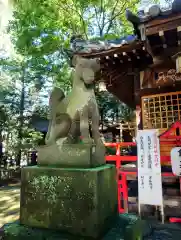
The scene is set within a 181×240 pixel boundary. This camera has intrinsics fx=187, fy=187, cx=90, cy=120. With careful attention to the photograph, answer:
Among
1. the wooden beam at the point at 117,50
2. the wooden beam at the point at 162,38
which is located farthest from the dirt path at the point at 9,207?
the wooden beam at the point at 162,38

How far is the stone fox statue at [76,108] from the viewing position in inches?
86.0

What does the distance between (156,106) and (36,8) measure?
7.61m

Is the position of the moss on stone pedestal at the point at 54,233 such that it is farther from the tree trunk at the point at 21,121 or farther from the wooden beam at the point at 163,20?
the tree trunk at the point at 21,121

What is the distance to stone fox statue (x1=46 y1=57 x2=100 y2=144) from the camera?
7.17ft

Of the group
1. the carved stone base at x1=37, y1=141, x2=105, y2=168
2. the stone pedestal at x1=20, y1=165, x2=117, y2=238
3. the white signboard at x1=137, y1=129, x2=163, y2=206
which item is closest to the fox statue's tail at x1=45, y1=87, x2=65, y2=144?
the carved stone base at x1=37, y1=141, x2=105, y2=168

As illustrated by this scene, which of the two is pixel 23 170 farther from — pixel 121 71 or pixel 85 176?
pixel 121 71

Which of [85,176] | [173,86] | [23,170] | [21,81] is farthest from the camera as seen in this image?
[21,81]

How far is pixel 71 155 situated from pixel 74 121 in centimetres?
44

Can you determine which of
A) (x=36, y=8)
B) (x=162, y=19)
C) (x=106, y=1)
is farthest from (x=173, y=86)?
(x=106, y=1)

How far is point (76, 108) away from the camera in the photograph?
7.18ft

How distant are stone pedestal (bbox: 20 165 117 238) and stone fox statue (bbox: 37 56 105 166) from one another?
181 millimetres

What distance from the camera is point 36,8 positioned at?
30.1 ft

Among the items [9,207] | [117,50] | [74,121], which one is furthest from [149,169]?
[9,207]

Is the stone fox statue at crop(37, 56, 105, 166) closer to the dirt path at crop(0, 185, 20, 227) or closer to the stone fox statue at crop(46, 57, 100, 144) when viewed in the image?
the stone fox statue at crop(46, 57, 100, 144)
